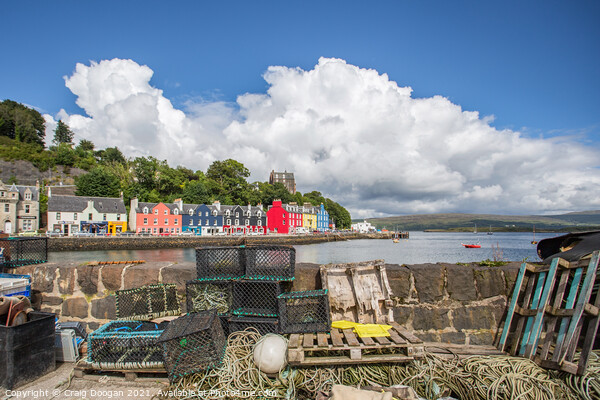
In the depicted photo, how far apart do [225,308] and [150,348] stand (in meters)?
0.94

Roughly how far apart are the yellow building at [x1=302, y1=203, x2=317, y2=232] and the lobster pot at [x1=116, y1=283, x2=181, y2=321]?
249 feet

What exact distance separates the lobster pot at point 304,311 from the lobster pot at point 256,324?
16cm

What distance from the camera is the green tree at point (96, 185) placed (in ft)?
181

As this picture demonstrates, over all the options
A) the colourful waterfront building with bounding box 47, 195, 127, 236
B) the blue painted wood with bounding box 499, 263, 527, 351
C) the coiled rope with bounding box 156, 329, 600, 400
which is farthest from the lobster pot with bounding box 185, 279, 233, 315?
the colourful waterfront building with bounding box 47, 195, 127, 236

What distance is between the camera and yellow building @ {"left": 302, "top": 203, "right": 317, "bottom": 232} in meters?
81.2

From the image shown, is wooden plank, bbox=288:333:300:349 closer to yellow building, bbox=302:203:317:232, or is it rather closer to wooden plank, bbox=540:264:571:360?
wooden plank, bbox=540:264:571:360

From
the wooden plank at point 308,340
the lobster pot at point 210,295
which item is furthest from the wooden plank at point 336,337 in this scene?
the lobster pot at point 210,295

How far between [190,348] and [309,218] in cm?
8074

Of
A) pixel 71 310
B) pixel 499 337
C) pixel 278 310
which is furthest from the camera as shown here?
pixel 71 310

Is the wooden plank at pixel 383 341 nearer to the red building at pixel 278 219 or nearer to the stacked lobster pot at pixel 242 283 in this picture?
the stacked lobster pot at pixel 242 283

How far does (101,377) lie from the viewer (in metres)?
3.48

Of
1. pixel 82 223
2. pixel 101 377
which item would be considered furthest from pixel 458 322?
pixel 82 223

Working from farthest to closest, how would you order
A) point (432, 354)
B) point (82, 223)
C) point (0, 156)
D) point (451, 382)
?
point (0, 156) < point (82, 223) < point (432, 354) < point (451, 382)

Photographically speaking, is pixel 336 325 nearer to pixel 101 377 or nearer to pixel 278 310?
pixel 278 310
